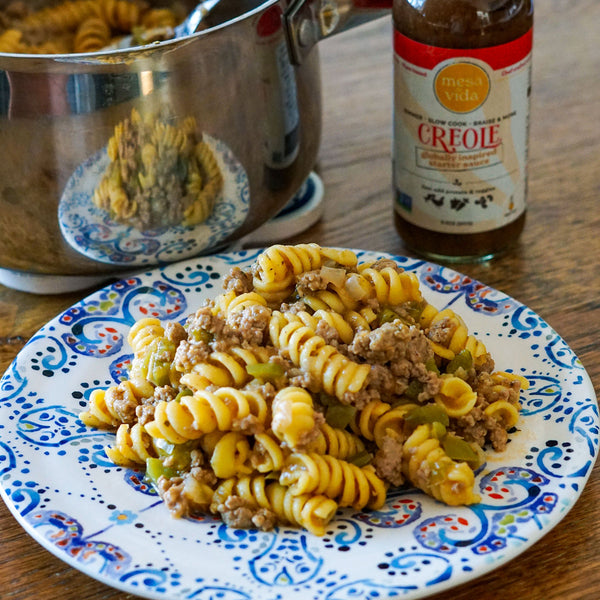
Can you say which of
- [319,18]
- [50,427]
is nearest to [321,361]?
[50,427]

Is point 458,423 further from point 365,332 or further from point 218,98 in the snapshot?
point 218,98

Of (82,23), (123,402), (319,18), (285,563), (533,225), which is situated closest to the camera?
(285,563)

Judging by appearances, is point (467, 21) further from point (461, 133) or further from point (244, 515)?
point (244, 515)

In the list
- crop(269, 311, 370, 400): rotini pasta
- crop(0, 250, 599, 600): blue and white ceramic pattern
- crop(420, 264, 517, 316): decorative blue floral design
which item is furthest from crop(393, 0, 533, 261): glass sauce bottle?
crop(269, 311, 370, 400): rotini pasta

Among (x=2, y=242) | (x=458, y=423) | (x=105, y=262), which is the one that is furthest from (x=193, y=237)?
(x=458, y=423)

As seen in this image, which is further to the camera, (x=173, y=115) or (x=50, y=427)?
(x=173, y=115)

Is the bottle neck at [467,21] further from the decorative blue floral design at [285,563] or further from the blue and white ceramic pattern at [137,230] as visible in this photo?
the decorative blue floral design at [285,563]
